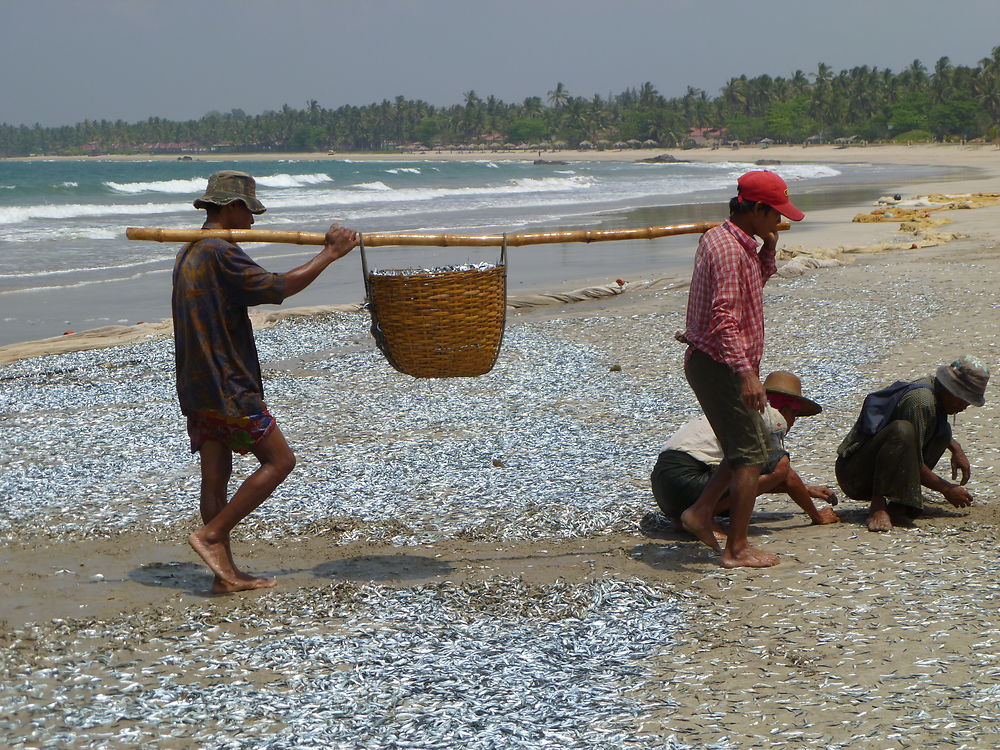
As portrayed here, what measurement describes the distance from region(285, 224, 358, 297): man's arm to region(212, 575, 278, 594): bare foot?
4.98ft

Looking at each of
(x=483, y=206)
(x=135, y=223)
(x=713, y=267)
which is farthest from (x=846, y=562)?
(x=483, y=206)

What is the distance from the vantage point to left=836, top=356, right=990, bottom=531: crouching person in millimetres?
6133

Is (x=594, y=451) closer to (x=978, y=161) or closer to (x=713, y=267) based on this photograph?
(x=713, y=267)

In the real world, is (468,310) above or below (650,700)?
above

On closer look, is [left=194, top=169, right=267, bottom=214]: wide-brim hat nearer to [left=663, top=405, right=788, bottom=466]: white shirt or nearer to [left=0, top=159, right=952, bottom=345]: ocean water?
[left=663, top=405, right=788, bottom=466]: white shirt

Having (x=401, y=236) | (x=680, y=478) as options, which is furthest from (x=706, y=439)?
(x=401, y=236)

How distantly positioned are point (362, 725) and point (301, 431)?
5327 mm

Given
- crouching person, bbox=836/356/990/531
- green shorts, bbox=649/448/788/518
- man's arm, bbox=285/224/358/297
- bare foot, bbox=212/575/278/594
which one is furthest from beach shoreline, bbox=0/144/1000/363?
crouching person, bbox=836/356/990/531

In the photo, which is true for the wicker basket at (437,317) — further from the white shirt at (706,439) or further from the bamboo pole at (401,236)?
the white shirt at (706,439)

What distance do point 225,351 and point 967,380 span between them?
13.4 ft

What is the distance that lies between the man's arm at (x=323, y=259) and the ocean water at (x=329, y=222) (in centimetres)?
1126

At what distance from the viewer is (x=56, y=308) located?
17734 mm

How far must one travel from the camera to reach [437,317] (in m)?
5.64

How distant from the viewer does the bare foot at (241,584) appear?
18.1 feet
